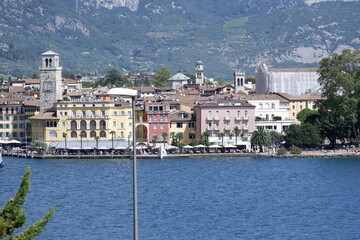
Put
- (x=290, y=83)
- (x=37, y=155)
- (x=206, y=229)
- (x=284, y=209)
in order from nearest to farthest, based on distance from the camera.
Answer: (x=206, y=229), (x=284, y=209), (x=37, y=155), (x=290, y=83)

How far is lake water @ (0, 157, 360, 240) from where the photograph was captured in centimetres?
3997

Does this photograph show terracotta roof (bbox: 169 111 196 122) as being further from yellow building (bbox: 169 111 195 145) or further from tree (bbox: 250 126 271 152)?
tree (bbox: 250 126 271 152)

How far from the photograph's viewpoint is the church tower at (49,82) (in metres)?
81.9

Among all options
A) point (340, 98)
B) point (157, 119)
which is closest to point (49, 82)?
point (157, 119)

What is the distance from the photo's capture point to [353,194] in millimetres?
51406

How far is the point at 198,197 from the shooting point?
1988 inches

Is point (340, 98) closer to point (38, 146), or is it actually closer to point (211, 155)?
point (211, 155)

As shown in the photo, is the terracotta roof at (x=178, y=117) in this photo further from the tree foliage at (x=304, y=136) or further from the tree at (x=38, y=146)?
the tree at (x=38, y=146)

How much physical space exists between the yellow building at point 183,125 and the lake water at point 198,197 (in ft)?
23.2

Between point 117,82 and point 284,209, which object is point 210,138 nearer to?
point 284,209

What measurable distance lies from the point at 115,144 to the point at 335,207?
104 ft

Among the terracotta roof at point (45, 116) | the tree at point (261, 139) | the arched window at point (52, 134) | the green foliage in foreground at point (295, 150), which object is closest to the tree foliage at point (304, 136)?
the tree at point (261, 139)

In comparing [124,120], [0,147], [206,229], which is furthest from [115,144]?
[206,229]

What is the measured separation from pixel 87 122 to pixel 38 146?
12.2 ft
